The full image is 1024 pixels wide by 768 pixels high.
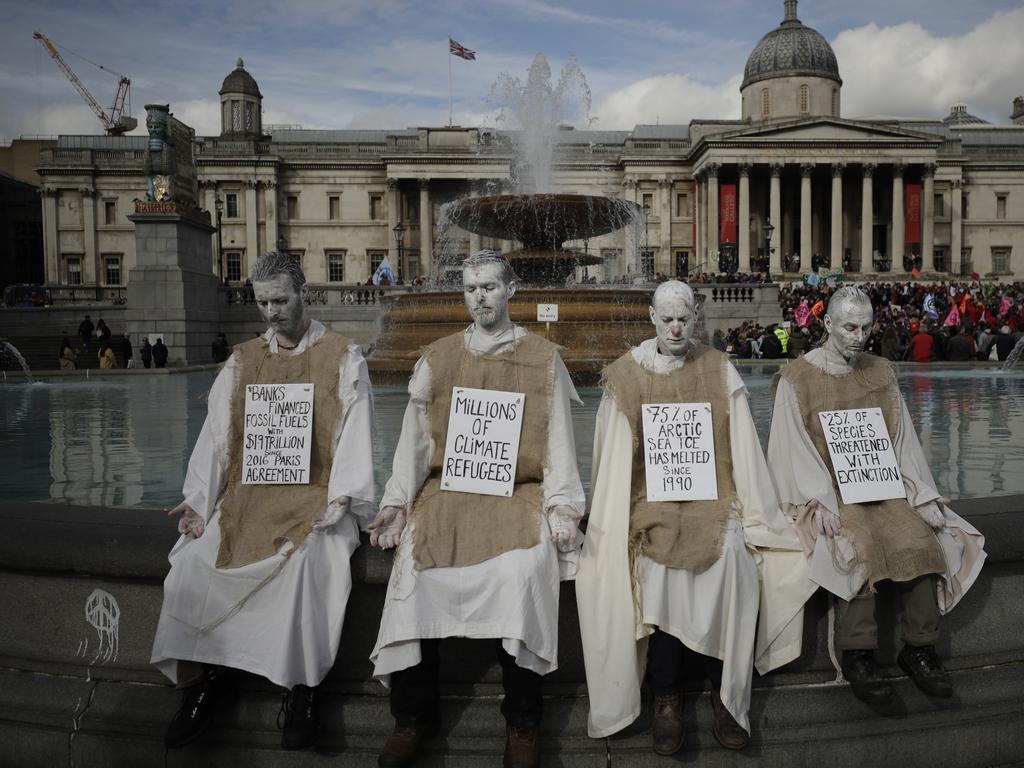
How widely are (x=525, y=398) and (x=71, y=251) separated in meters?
63.1

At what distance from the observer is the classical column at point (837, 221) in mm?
55844

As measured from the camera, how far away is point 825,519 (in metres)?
3.43

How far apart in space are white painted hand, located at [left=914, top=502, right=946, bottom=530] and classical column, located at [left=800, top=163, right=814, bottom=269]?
56.4 metres

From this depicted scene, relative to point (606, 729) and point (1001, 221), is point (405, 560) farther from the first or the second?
point (1001, 221)

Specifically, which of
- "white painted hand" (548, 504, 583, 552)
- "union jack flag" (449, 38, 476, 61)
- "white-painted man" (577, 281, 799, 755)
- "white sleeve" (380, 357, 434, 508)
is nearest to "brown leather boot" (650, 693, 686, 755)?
"white-painted man" (577, 281, 799, 755)

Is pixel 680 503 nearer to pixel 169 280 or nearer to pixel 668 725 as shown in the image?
pixel 668 725

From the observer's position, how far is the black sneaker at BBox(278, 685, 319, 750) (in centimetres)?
315

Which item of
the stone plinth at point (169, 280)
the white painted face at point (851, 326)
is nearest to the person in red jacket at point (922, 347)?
the white painted face at point (851, 326)

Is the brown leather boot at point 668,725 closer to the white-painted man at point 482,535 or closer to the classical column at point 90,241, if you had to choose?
the white-painted man at point 482,535

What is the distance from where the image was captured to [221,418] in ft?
12.0

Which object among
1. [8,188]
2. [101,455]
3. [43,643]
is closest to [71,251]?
[8,188]

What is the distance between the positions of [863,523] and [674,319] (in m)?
1.07

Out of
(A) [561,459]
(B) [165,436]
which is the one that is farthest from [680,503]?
(B) [165,436]

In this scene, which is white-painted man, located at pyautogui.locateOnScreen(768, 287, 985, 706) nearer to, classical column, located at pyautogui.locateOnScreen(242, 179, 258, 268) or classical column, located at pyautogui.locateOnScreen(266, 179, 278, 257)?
classical column, located at pyautogui.locateOnScreen(242, 179, 258, 268)
